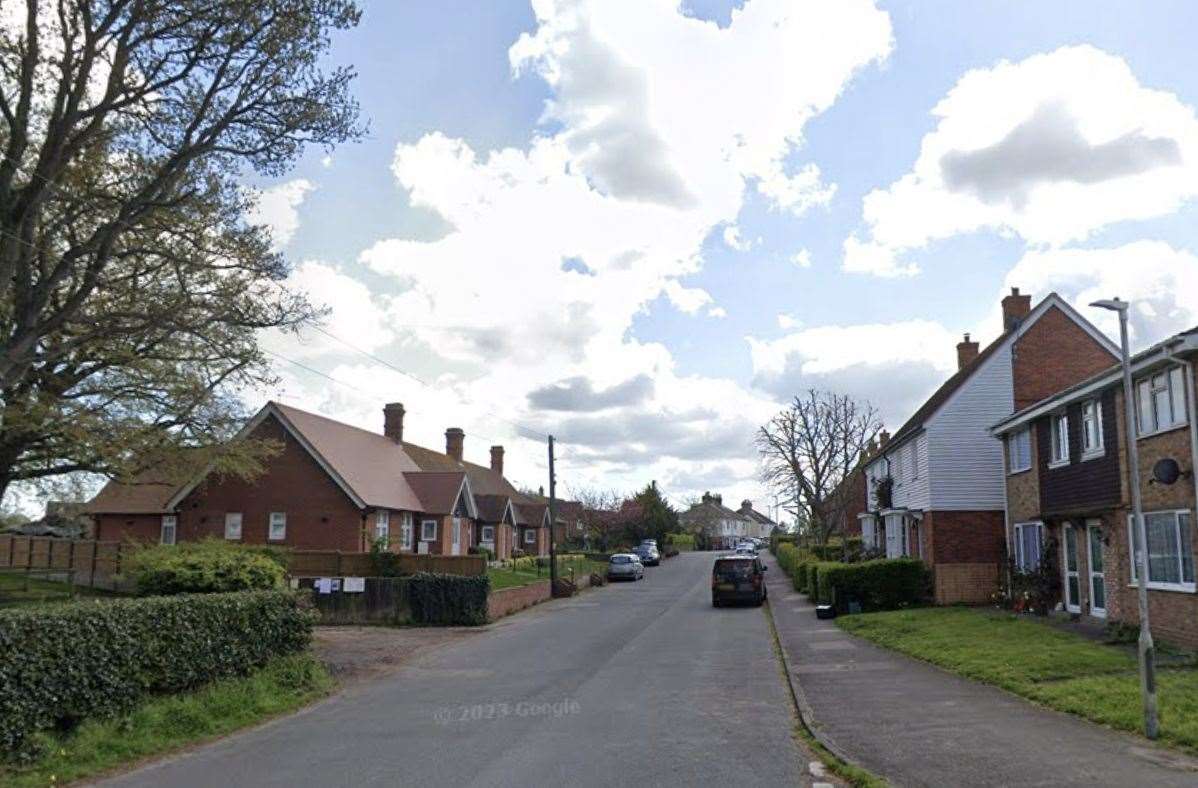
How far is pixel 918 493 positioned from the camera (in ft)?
99.3

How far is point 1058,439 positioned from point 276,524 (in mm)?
28291

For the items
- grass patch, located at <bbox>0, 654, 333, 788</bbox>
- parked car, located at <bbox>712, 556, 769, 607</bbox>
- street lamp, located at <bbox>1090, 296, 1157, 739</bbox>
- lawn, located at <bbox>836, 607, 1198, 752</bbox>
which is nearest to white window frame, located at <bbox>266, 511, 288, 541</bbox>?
parked car, located at <bbox>712, 556, 769, 607</bbox>

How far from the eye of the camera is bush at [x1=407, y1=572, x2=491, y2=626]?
2958 centimetres

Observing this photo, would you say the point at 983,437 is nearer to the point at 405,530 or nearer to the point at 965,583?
the point at 965,583

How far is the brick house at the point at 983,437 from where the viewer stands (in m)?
28.0

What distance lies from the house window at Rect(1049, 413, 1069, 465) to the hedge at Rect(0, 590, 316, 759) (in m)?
16.7

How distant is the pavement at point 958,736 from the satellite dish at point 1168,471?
4893mm

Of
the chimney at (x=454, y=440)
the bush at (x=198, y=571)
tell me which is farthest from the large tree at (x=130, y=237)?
the chimney at (x=454, y=440)

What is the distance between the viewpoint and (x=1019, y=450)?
25625 millimetres

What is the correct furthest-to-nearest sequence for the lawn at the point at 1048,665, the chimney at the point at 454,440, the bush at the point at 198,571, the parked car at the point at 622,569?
the chimney at the point at 454,440 → the parked car at the point at 622,569 → the bush at the point at 198,571 → the lawn at the point at 1048,665

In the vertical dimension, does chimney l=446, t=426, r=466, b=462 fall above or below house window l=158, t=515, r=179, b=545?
above

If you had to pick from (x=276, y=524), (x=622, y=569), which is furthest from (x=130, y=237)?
(x=622, y=569)

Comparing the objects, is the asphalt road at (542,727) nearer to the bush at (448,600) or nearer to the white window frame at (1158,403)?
the bush at (448,600)

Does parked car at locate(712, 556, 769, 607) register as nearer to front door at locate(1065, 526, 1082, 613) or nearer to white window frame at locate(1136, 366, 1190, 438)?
front door at locate(1065, 526, 1082, 613)
